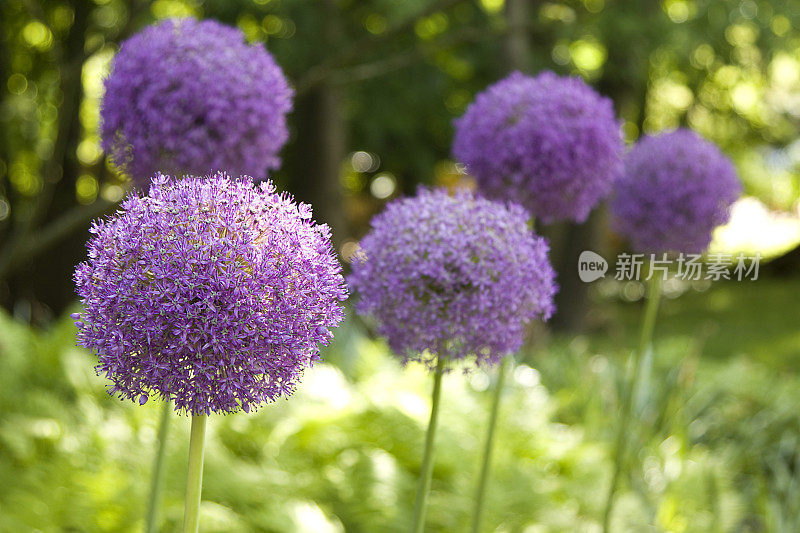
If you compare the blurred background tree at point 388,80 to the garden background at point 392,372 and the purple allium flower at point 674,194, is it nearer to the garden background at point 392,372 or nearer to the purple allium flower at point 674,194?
the garden background at point 392,372

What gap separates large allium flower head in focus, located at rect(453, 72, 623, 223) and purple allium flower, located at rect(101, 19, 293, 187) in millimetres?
810

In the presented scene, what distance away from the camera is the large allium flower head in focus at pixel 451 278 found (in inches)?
86.7

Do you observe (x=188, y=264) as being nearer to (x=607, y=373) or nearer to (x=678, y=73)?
(x=607, y=373)

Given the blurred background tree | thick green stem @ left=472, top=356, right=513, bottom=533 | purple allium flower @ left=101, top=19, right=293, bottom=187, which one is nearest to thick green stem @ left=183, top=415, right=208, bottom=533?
purple allium flower @ left=101, top=19, right=293, bottom=187

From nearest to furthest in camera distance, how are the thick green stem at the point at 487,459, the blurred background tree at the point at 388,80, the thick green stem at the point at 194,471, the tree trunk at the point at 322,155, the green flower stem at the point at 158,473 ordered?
the thick green stem at the point at 194,471
the green flower stem at the point at 158,473
the thick green stem at the point at 487,459
the blurred background tree at the point at 388,80
the tree trunk at the point at 322,155

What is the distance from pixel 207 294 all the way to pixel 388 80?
9597 millimetres

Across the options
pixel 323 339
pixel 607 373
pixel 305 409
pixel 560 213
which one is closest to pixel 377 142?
pixel 607 373

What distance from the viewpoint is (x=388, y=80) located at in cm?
1066

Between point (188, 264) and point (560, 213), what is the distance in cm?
188

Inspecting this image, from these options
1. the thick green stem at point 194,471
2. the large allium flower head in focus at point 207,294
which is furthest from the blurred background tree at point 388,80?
the thick green stem at point 194,471

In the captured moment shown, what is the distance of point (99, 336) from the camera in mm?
1498

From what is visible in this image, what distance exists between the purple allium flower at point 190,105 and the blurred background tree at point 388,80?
2415mm

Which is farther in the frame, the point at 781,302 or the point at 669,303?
the point at 669,303

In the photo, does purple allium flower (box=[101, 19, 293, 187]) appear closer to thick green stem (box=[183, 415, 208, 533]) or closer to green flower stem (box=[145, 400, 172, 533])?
green flower stem (box=[145, 400, 172, 533])
